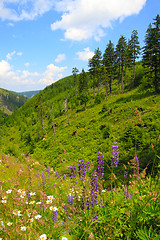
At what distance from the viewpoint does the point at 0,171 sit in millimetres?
6383

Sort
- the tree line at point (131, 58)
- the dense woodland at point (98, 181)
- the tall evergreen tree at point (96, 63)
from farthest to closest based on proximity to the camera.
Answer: the tall evergreen tree at point (96, 63) → the tree line at point (131, 58) → the dense woodland at point (98, 181)

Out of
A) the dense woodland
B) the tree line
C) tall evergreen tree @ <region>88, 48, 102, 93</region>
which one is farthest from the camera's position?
tall evergreen tree @ <region>88, 48, 102, 93</region>

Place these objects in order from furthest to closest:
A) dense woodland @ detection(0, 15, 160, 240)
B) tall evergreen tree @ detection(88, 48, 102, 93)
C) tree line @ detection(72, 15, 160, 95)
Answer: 1. tall evergreen tree @ detection(88, 48, 102, 93)
2. tree line @ detection(72, 15, 160, 95)
3. dense woodland @ detection(0, 15, 160, 240)

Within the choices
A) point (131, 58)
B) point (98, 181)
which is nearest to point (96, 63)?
point (131, 58)

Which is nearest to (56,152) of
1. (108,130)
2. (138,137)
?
(108,130)

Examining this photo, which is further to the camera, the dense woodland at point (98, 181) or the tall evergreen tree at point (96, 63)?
the tall evergreen tree at point (96, 63)

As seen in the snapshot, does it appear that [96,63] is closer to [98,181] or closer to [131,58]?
[131,58]

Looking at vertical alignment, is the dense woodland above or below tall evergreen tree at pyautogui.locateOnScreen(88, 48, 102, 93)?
below

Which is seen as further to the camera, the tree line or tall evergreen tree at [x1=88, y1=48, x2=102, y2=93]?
tall evergreen tree at [x1=88, y1=48, x2=102, y2=93]

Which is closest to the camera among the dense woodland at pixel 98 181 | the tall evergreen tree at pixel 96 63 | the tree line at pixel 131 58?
the dense woodland at pixel 98 181

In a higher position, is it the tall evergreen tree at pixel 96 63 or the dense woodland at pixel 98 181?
the tall evergreen tree at pixel 96 63

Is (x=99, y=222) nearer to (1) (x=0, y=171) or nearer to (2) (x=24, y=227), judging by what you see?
(2) (x=24, y=227)

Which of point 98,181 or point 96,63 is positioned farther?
point 96,63

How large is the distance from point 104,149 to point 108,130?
3902 mm
